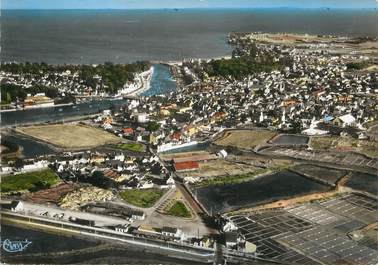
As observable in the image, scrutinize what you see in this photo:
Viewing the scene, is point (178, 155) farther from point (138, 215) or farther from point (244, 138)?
point (138, 215)

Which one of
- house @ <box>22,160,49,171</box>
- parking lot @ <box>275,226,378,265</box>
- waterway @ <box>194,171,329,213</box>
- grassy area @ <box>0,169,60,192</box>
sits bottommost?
waterway @ <box>194,171,329,213</box>

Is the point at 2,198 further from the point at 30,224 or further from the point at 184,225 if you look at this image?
the point at 184,225

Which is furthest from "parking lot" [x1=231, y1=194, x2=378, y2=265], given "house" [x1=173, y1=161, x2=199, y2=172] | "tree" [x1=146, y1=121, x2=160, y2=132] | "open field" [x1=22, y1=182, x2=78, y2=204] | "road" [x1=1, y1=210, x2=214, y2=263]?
"tree" [x1=146, y1=121, x2=160, y2=132]

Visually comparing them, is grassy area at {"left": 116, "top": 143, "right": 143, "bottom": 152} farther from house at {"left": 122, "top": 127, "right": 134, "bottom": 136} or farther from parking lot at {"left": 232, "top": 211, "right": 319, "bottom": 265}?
parking lot at {"left": 232, "top": 211, "right": 319, "bottom": 265}

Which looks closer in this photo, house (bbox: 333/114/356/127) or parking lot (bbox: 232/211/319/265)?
parking lot (bbox: 232/211/319/265)

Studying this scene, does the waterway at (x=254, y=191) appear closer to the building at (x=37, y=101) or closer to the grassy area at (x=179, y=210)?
the grassy area at (x=179, y=210)

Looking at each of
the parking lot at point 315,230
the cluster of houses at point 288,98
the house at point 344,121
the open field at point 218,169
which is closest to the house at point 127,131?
the cluster of houses at point 288,98

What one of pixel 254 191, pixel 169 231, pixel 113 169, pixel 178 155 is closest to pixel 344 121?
pixel 178 155
